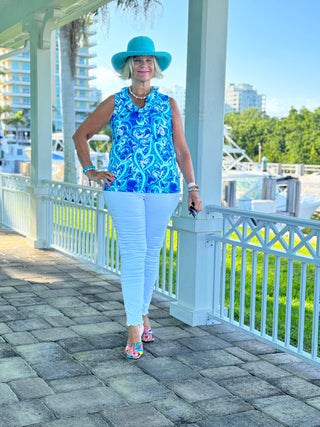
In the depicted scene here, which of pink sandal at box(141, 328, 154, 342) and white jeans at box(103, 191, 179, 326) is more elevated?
white jeans at box(103, 191, 179, 326)

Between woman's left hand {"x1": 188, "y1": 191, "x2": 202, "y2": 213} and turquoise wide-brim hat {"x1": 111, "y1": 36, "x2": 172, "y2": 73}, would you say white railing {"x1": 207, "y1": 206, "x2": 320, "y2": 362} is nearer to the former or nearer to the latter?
woman's left hand {"x1": 188, "y1": 191, "x2": 202, "y2": 213}

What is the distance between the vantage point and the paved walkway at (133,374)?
8.66 feet

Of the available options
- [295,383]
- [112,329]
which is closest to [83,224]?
[112,329]

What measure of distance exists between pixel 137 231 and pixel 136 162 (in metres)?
0.39

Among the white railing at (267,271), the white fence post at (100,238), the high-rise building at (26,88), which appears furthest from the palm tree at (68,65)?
the high-rise building at (26,88)

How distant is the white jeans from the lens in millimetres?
3260

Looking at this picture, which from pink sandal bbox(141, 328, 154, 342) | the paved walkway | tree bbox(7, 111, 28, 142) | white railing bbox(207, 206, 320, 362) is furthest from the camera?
tree bbox(7, 111, 28, 142)

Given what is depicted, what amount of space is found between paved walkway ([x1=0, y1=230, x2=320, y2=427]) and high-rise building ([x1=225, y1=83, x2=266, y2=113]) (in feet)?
281

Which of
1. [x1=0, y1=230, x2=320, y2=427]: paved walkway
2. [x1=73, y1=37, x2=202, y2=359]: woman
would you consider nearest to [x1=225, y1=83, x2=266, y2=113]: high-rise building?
[x1=0, y1=230, x2=320, y2=427]: paved walkway

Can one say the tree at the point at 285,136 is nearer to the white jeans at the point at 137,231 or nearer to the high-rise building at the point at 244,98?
the high-rise building at the point at 244,98

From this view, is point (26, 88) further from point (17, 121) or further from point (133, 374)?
point (133, 374)

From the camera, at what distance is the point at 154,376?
10.2 feet

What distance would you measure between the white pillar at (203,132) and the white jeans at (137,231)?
0.66m

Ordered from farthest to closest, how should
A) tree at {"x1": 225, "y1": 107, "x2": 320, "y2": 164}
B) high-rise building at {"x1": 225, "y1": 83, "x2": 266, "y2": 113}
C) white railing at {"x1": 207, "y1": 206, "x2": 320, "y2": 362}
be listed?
high-rise building at {"x1": 225, "y1": 83, "x2": 266, "y2": 113}
tree at {"x1": 225, "y1": 107, "x2": 320, "y2": 164}
white railing at {"x1": 207, "y1": 206, "x2": 320, "y2": 362}
